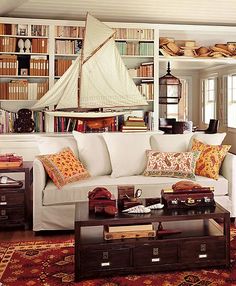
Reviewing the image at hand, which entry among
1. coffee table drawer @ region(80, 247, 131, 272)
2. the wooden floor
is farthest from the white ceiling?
coffee table drawer @ region(80, 247, 131, 272)

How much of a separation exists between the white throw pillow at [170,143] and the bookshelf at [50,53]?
5.95 ft

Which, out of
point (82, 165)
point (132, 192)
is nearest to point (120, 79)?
point (82, 165)

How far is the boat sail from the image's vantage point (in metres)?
5.79

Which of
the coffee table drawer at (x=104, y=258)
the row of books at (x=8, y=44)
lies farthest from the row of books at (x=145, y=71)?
the coffee table drawer at (x=104, y=258)

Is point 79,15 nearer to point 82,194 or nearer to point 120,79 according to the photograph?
point 120,79

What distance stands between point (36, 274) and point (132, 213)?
2.72 ft

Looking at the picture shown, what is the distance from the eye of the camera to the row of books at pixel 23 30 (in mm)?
6176

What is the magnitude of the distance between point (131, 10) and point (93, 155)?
283 centimetres

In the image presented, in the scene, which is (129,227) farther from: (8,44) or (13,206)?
(8,44)

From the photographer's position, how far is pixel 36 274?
307 cm

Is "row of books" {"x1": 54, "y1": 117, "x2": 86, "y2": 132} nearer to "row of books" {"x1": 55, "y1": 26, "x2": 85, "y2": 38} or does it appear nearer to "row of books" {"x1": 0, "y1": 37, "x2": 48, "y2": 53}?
"row of books" {"x1": 0, "y1": 37, "x2": 48, "y2": 53}

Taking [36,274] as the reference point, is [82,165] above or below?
above

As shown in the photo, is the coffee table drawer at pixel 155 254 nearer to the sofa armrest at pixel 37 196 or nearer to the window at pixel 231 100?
the sofa armrest at pixel 37 196

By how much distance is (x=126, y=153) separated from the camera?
15.2 feet
